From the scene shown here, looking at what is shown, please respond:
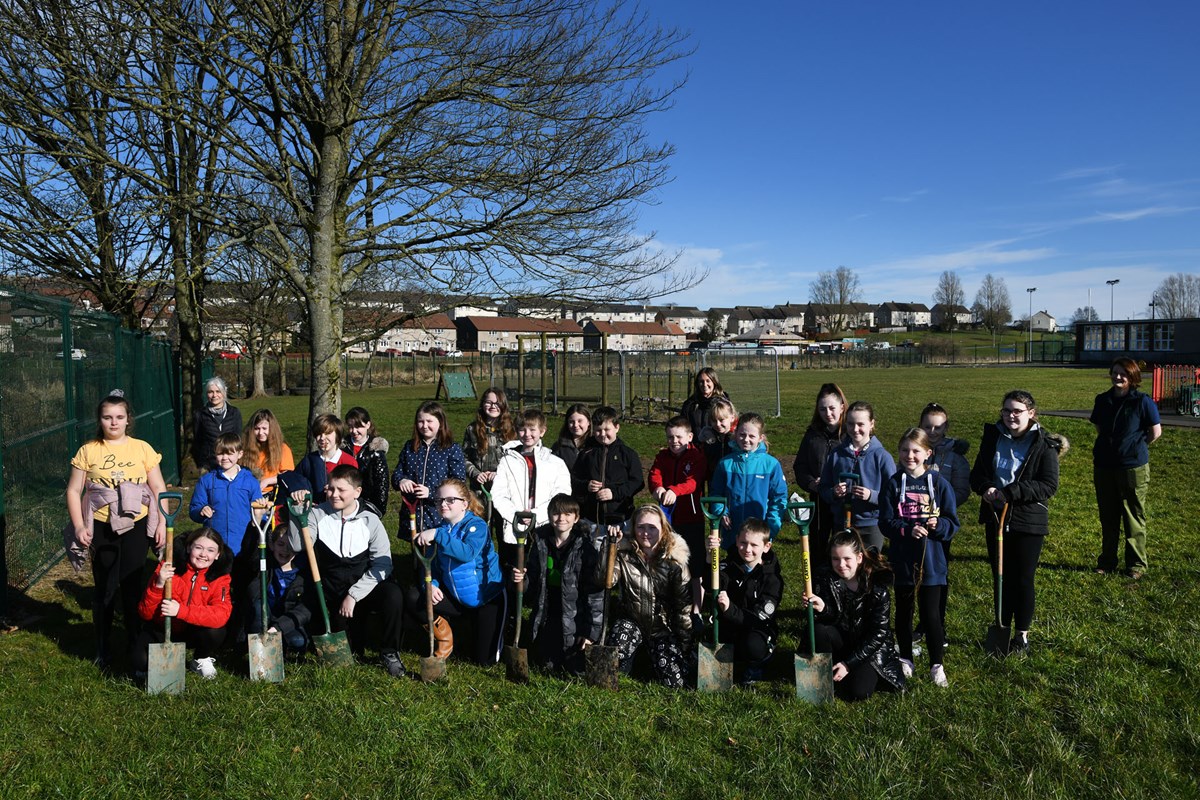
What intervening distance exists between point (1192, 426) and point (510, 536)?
1579 centimetres

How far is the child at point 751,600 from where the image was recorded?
484 cm

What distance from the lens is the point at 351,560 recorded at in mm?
5156

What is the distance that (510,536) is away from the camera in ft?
18.7

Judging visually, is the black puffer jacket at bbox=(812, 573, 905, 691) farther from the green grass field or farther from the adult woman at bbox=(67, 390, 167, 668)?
the adult woman at bbox=(67, 390, 167, 668)

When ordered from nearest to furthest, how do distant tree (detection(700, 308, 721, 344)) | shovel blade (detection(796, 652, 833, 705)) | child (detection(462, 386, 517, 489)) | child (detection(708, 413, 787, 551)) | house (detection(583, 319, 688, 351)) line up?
1. shovel blade (detection(796, 652, 833, 705))
2. child (detection(708, 413, 787, 551))
3. child (detection(462, 386, 517, 489))
4. house (detection(583, 319, 688, 351))
5. distant tree (detection(700, 308, 721, 344))

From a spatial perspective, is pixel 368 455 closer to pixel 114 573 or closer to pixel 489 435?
pixel 489 435

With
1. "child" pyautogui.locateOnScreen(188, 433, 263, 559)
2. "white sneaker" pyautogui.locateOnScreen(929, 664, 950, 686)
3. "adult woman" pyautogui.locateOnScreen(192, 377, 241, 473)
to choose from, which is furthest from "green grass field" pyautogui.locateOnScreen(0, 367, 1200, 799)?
"adult woman" pyautogui.locateOnScreen(192, 377, 241, 473)

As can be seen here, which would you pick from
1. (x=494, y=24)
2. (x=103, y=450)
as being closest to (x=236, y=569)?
(x=103, y=450)

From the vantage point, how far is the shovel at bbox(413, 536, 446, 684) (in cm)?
476

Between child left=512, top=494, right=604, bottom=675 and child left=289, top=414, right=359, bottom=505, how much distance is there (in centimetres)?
163

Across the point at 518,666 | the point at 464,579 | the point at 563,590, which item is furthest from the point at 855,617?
the point at 464,579

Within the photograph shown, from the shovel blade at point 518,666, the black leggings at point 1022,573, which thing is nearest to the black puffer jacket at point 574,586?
the shovel blade at point 518,666

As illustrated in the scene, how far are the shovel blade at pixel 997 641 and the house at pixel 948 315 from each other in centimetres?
11225

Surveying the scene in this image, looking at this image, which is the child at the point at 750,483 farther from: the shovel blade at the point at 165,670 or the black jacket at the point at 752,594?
the shovel blade at the point at 165,670
